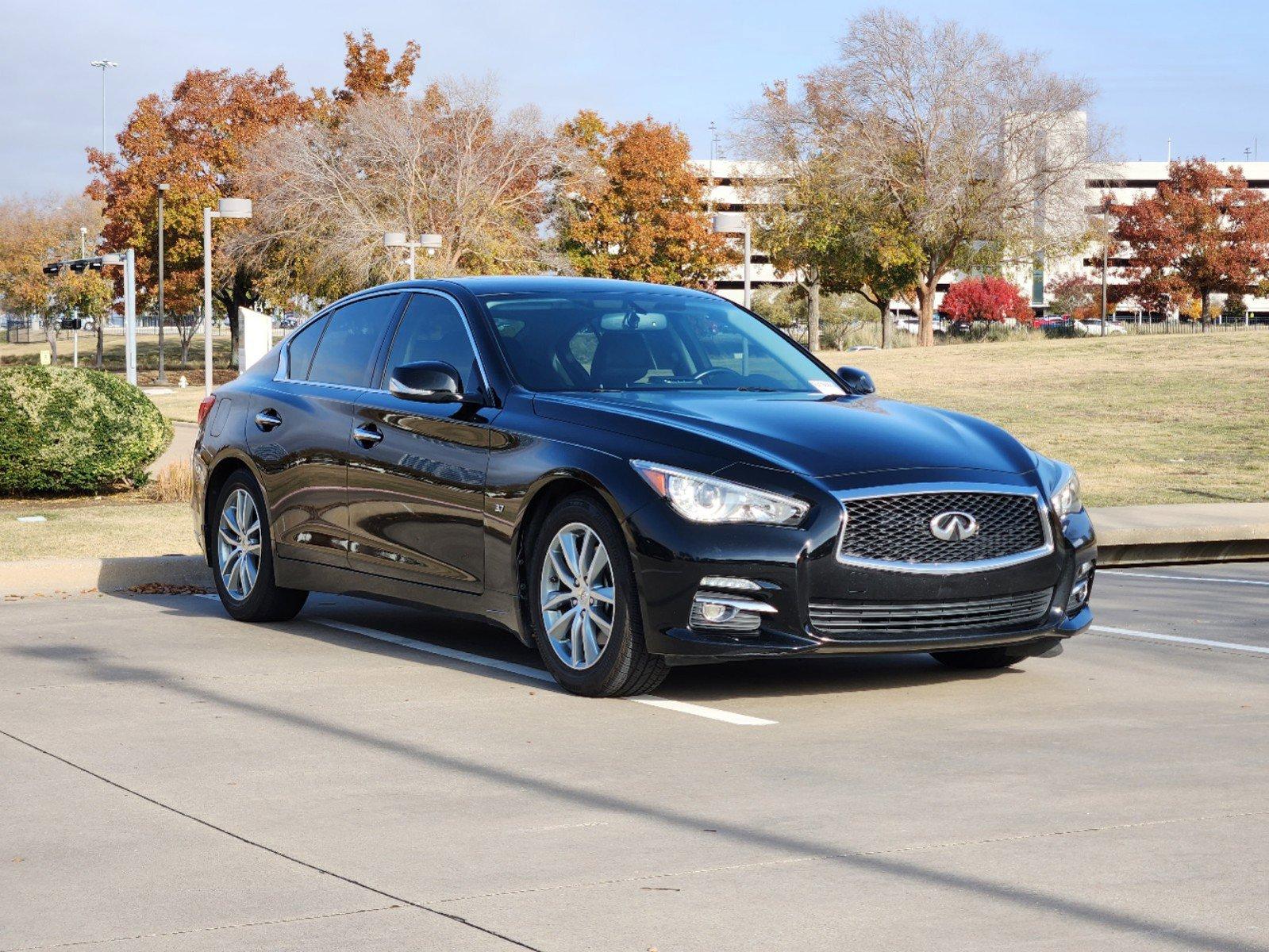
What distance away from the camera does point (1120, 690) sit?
7.52 meters

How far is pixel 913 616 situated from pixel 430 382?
7.71 ft

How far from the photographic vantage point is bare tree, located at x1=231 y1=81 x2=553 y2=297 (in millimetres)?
56969

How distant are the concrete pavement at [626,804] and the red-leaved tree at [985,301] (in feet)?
319

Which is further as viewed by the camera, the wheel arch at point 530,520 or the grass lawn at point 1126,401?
the grass lawn at point 1126,401

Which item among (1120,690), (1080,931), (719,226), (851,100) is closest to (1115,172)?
(851,100)

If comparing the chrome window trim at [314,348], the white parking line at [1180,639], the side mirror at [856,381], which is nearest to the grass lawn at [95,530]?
the chrome window trim at [314,348]

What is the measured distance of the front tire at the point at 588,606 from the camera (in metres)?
7.04

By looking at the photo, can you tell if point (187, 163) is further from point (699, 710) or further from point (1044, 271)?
point (699, 710)

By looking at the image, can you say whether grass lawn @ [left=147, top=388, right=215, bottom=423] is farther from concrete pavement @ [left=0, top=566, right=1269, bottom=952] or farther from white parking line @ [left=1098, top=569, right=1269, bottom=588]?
concrete pavement @ [left=0, top=566, right=1269, bottom=952]

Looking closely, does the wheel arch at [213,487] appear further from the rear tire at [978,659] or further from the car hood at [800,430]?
the rear tire at [978,659]

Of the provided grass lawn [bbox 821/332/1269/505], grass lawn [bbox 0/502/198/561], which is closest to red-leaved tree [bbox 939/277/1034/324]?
grass lawn [bbox 821/332/1269/505]

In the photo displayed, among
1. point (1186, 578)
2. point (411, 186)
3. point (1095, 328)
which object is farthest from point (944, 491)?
point (1095, 328)

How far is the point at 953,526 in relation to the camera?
7020 millimetres

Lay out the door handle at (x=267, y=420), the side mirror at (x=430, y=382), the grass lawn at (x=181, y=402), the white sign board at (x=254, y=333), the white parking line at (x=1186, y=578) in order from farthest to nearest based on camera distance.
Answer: the grass lawn at (x=181, y=402) < the white sign board at (x=254, y=333) < the white parking line at (x=1186, y=578) < the door handle at (x=267, y=420) < the side mirror at (x=430, y=382)
